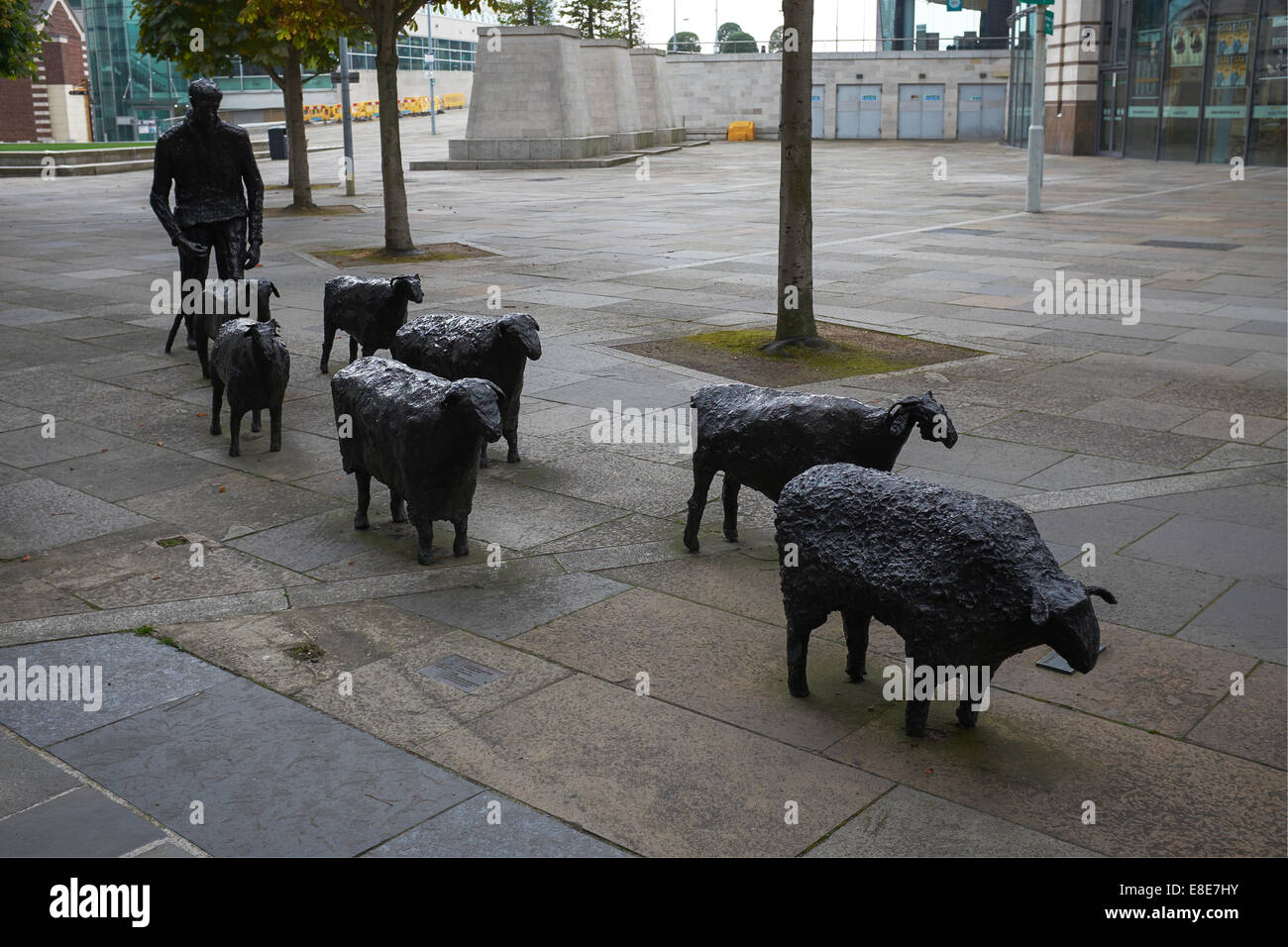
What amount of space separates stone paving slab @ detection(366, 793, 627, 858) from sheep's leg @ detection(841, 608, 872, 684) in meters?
1.58

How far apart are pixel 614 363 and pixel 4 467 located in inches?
201

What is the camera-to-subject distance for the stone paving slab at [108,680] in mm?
4977

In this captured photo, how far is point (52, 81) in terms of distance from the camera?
7988 centimetres

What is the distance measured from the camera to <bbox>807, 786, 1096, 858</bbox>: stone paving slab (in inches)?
160

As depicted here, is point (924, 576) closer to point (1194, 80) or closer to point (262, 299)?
point (262, 299)

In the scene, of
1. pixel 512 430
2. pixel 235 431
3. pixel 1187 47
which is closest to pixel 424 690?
pixel 512 430

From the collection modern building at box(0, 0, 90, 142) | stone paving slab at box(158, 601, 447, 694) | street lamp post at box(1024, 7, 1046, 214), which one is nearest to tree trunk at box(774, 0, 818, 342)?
stone paving slab at box(158, 601, 447, 694)

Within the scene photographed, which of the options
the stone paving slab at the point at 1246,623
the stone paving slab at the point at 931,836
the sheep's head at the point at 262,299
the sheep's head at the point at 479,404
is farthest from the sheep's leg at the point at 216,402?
the stone paving slab at the point at 1246,623

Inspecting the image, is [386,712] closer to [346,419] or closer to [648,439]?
[346,419]

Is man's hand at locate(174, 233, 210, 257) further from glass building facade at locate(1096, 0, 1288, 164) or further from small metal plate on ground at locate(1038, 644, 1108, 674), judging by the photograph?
glass building facade at locate(1096, 0, 1288, 164)

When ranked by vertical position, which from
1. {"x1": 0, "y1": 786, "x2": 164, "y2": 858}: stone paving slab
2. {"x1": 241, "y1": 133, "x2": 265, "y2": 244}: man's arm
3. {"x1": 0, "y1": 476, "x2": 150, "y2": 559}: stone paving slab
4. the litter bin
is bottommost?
{"x1": 0, "y1": 786, "x2": 164, "y2": 858}: stone paving slab

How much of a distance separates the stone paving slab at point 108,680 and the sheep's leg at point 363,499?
1.66 meters

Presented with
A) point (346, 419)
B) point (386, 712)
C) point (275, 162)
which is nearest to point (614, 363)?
point (346, 419)

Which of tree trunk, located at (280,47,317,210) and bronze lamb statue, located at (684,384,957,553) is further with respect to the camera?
tree trunk, located at (280,47,317,210)
